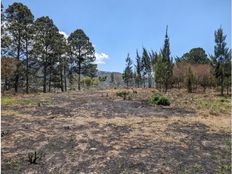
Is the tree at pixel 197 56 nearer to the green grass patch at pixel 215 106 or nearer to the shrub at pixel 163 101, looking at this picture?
the green grass patch at pixel 215 106

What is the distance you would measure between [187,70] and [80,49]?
1314 cm

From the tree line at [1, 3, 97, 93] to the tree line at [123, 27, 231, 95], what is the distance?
254 inches

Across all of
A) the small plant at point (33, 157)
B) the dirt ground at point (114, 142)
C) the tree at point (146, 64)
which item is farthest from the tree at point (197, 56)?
the small plant at point (33, 157)

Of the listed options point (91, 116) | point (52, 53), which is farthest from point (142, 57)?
point (91, 116)

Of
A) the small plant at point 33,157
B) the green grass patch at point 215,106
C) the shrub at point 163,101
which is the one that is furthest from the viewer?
→ the shrub at point 163,101

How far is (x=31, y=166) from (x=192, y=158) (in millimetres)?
3292

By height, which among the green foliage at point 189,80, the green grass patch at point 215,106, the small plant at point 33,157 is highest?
the green foliage at point 189,80

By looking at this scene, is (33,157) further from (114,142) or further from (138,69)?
(138,69)

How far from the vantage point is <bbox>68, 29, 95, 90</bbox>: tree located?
3625 cm

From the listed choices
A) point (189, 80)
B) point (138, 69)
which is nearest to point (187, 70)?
point (189, 80)

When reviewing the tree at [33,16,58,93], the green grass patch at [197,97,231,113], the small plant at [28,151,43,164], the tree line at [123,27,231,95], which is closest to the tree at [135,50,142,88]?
the tree line at [123,27,231,95]

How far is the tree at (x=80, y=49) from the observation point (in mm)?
36250

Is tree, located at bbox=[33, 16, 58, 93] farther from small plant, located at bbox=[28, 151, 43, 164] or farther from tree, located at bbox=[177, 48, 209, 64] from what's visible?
small plant, located at bbox=[28, 151, 43, 164]

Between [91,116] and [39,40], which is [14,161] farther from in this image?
[39,40]
